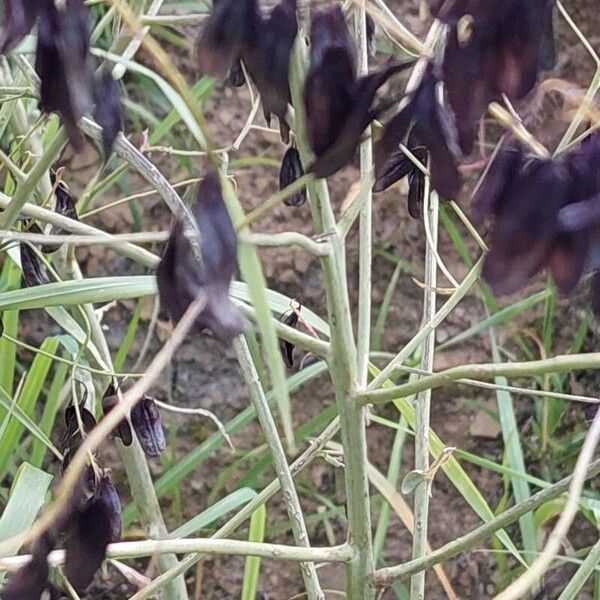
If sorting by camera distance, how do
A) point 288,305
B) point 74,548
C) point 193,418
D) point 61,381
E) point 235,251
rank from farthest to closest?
point 193,418 → point 61,381 → point 288,305 → point 74,548 → point 235,251

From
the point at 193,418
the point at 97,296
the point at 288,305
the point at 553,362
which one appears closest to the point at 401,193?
the point at 193,418

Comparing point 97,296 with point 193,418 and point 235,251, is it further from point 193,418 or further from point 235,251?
point 193,418

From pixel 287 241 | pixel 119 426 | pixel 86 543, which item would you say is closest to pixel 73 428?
pixel 119 426

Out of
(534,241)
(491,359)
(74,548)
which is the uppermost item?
(534,241)

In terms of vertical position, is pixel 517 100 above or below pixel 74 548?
above

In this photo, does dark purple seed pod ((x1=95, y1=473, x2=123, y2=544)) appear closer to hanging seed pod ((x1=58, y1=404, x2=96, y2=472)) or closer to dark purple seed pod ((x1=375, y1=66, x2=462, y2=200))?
hanging seed pod ((x1=58, y1=404, x2=96, y2=472))

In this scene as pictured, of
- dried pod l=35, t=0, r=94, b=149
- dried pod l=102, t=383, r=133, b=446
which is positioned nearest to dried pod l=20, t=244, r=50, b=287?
dried pod l=102, t=383, r=133, b=446

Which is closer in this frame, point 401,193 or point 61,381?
point 61,381
